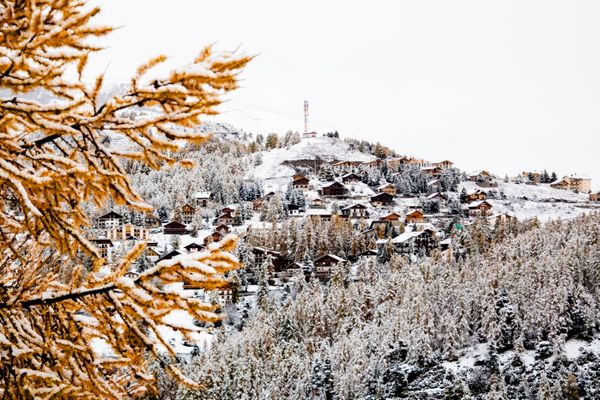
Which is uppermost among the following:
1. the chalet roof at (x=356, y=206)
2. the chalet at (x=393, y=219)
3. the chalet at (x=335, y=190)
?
the chalet at (x=335, y=190)

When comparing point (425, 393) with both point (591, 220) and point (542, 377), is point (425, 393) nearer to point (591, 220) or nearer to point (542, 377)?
point (542, 377)

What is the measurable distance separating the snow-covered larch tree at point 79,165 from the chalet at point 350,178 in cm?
7421

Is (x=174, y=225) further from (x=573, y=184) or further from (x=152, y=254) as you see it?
(x=573, y=184)

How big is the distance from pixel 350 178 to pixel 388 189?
6.03 m

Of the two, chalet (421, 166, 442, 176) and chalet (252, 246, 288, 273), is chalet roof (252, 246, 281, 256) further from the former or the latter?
chalet (421, 166, 442, 176)

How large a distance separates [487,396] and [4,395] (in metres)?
27.7

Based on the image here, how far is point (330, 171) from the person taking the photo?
79812mm

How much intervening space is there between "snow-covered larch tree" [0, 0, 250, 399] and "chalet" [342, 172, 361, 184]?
243 feet

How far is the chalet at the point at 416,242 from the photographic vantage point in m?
50.9

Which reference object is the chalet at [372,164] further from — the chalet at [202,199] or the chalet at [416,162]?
the chalet at [202,199]

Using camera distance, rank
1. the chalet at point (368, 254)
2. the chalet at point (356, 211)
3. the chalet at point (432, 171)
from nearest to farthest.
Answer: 1. the chalet at point (368, 254)
2. the chalet at point (356, 211)
3. the chalet at point (432, 171)

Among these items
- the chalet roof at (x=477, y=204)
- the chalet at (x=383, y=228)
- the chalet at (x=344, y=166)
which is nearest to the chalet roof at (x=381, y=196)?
the chalet roof at (x=477, y=204)

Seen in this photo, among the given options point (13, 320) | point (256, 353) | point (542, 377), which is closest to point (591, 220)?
point (542, 377)

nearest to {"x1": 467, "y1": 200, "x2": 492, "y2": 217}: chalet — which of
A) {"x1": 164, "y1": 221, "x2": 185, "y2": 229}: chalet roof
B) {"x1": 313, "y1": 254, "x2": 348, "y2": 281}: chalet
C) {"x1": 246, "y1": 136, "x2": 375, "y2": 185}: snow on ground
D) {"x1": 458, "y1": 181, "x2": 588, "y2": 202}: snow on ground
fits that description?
{"x1": 458, "y1": 181, "x2": 588, "y2": 202}: snow on ground
